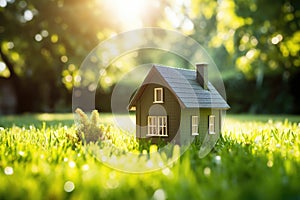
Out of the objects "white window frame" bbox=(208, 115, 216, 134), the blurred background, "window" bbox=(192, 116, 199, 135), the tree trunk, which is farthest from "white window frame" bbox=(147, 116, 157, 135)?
the tree trunk

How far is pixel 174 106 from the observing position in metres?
7.12

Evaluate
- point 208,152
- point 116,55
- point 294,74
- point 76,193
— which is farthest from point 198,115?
point 294,74

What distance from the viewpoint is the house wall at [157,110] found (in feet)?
23.3

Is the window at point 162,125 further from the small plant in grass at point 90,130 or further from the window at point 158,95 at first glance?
the small plant in grass at point 90,130

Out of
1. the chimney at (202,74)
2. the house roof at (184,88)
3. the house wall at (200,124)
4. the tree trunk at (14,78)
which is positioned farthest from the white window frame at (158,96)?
the tree trunk at (14,78)

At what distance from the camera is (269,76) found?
2845cm

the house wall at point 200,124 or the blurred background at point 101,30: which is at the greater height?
the blurred background at point 101,30

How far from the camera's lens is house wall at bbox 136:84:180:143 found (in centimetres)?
710

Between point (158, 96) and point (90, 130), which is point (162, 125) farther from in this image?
point (90, 130)

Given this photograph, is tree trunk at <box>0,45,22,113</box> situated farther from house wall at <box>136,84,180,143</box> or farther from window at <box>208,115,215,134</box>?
window at <box>208,115,215,134</box>

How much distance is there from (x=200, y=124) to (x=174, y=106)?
710 millimetres

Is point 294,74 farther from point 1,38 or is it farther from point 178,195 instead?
point 178,195

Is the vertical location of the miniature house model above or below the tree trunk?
below

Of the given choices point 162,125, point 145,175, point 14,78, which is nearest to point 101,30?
point 14,78
